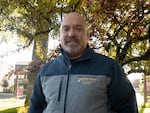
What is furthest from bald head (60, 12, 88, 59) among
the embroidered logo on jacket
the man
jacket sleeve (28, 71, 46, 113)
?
jacket sleeve (28, 71, 46, 113)

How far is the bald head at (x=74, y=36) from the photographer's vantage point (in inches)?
71.9

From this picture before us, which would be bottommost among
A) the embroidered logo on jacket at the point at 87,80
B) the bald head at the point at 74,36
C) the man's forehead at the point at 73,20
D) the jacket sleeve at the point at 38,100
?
the jacket sleeve at the point at 38,100

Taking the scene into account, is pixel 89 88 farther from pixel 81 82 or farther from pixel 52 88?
pixel 52 88

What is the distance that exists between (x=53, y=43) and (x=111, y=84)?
229 centimetres

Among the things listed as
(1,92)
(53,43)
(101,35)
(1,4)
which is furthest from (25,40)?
(1,92)

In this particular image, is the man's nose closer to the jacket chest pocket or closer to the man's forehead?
the man's forehead

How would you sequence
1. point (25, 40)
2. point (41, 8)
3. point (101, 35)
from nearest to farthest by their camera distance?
point (41, 8)
point (101, 35)
point (25, 40)

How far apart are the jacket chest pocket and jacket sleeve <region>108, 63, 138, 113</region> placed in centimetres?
30

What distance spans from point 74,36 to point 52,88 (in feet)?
1.11

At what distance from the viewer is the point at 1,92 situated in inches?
954

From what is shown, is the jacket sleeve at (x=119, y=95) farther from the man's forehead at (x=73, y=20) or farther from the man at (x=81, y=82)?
the man's forehead at (x=73, y=20)

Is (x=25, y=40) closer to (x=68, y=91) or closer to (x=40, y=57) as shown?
(x=40, y=57)

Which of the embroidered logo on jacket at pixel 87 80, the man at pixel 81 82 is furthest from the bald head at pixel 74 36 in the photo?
the embroidered logo on jacket at pixel 87 80

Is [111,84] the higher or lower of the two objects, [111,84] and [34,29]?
the lower
